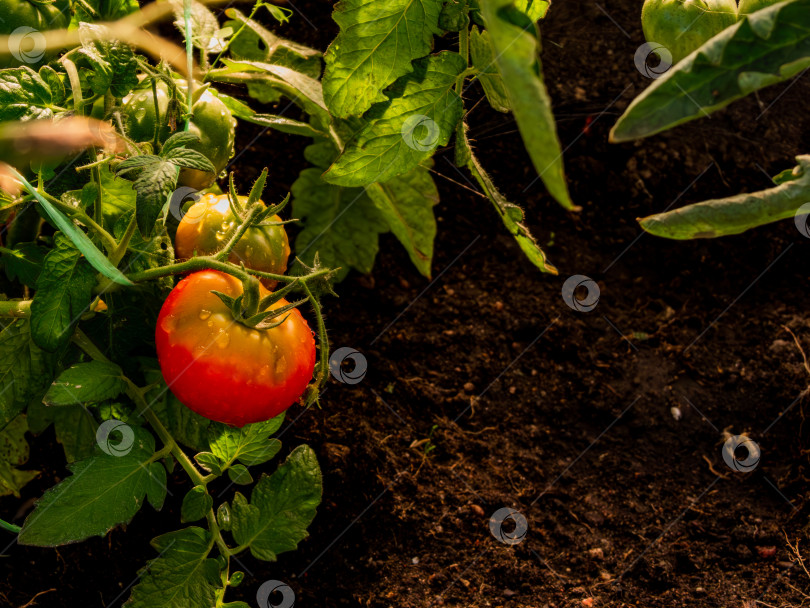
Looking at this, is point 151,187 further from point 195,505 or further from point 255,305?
point 195,505

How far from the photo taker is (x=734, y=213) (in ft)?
2.02

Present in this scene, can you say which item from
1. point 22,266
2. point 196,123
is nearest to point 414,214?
point 196,123

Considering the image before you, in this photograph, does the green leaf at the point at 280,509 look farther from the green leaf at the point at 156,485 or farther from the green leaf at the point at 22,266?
the green leaf at the point at 22,266

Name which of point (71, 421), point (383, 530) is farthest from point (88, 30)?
point (383, 530)

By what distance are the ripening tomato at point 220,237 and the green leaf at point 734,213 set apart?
525 millimetres

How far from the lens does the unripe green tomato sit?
0.79 m

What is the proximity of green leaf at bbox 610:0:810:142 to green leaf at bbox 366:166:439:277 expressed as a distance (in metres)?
0.76

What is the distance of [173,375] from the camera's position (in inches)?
33.5

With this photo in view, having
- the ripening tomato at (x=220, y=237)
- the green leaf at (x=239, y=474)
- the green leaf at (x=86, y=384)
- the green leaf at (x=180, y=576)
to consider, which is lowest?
the green leaf at (x=180, y=576)

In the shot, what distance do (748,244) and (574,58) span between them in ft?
1.87

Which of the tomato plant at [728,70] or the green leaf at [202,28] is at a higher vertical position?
the tomato plant at [728,70]

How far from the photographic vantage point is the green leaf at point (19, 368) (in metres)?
0.88

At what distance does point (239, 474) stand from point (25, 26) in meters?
0.64

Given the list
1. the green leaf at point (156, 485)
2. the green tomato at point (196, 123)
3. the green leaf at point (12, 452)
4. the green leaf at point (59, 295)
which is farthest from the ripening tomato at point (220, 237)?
the green leaf at point (12, 452)
